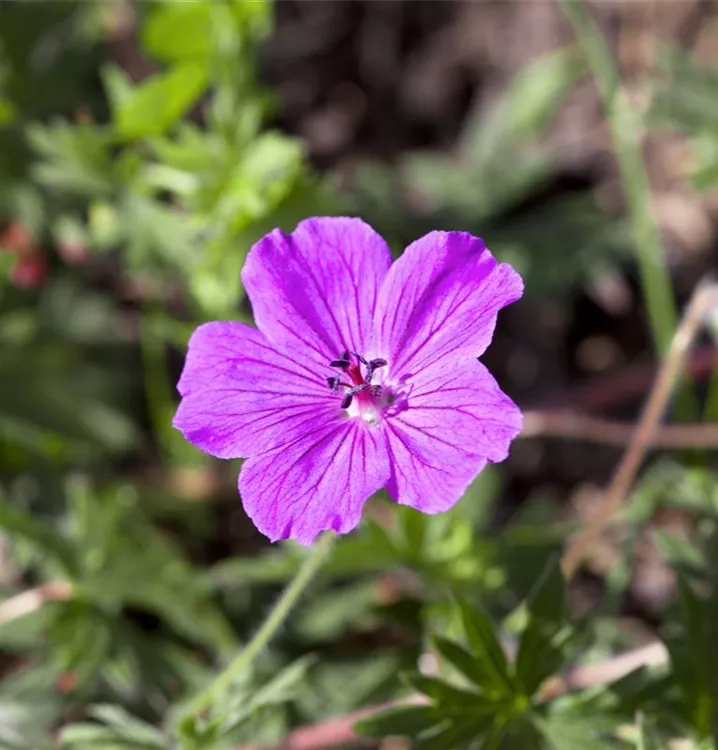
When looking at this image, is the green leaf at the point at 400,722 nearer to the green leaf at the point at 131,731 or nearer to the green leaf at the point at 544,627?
the green leaf at the point at 544,627

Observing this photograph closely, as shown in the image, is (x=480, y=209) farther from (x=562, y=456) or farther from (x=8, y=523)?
(x=8, y=523)

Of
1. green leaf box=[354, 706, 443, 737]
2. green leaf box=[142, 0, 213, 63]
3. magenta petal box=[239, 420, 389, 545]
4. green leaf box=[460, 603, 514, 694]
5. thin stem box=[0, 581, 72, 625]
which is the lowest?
green leaf box=[354, 706, 443, 737]

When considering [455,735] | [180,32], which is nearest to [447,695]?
[455,735]

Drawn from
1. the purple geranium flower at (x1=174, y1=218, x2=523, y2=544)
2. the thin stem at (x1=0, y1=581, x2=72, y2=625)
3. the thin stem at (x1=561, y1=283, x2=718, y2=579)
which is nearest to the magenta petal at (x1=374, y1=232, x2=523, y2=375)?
the purple geranium flower at (x1=174, y1=218, x2=523, y2=544)

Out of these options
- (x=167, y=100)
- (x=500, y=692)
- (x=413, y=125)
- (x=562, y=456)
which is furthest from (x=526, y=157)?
(x=500, y=692)

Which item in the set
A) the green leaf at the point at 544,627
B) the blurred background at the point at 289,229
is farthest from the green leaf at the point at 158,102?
the green leaf at the point at 544,627

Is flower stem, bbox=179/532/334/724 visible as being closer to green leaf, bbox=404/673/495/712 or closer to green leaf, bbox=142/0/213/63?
green leaf, bbox=404/673/495/712

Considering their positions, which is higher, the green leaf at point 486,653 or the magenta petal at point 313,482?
the magenta petal at point 313,482

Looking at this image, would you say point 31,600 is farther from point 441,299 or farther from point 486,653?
point 441,299
